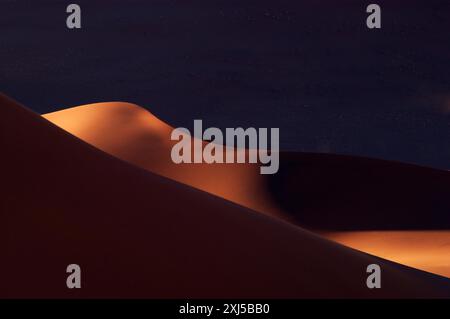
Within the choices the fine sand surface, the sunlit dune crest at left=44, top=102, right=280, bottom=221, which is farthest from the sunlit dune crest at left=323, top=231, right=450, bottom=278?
the sunlit dune crest at left=44, top=102, right=280, bottom=221

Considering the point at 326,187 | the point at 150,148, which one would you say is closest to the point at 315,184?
the point at 326,187

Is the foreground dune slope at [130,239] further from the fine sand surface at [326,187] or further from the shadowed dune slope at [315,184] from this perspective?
the shadowed dune slope at [315,184]

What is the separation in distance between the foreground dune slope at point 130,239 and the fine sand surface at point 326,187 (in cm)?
1460

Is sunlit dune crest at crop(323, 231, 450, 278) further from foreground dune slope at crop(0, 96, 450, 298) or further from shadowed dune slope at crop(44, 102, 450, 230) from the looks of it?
foreground dune slope at crop(0, 96, 450, 298)

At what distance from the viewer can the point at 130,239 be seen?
9102mm

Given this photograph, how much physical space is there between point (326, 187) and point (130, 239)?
74.6 feet

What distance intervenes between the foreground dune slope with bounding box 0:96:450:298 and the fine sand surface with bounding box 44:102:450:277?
14598 mm

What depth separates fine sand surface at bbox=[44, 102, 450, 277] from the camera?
1098 inches

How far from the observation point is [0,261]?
8.34 m

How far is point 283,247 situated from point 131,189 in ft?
6.60

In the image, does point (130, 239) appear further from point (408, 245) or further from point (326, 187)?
point (326, 187)
